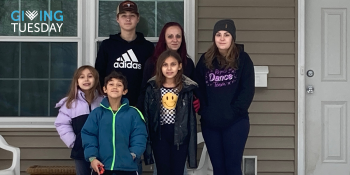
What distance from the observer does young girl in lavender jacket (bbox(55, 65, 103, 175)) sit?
346 cm

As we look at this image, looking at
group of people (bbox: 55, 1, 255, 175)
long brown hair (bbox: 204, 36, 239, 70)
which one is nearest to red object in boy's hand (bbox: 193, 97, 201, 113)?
group of people (bbox: 55, 1, 255, 175)

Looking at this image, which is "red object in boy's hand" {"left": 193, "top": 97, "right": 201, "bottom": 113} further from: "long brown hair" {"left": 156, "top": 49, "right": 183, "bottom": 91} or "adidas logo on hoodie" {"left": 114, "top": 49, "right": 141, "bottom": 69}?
"adidas logo on hoodie" {"left": 114, "top": 49, "right": 141, "bottom": 69}

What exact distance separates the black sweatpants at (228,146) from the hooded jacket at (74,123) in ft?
3.03

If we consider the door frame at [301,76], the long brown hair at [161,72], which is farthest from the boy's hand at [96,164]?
the door frame at [301,76]

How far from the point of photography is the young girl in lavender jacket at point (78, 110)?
3.46m

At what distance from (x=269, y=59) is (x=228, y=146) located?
1270 millimetres

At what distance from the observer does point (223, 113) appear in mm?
3408

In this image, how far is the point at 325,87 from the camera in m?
4.50

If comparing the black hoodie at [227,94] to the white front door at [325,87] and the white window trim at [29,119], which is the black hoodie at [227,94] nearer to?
the white front door at [325,87]

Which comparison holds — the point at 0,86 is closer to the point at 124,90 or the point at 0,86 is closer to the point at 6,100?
the point at 6,100

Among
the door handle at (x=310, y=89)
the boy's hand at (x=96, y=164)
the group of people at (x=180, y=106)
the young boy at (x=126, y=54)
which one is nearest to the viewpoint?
the boy's hand at (x=96, y=164)

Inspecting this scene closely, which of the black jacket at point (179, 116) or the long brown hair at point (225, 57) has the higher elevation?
the long brown hair at point (225, 57)

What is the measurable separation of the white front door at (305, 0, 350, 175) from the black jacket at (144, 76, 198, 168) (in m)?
1.52

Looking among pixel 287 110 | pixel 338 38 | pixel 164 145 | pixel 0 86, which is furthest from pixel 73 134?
pixel 338 38
